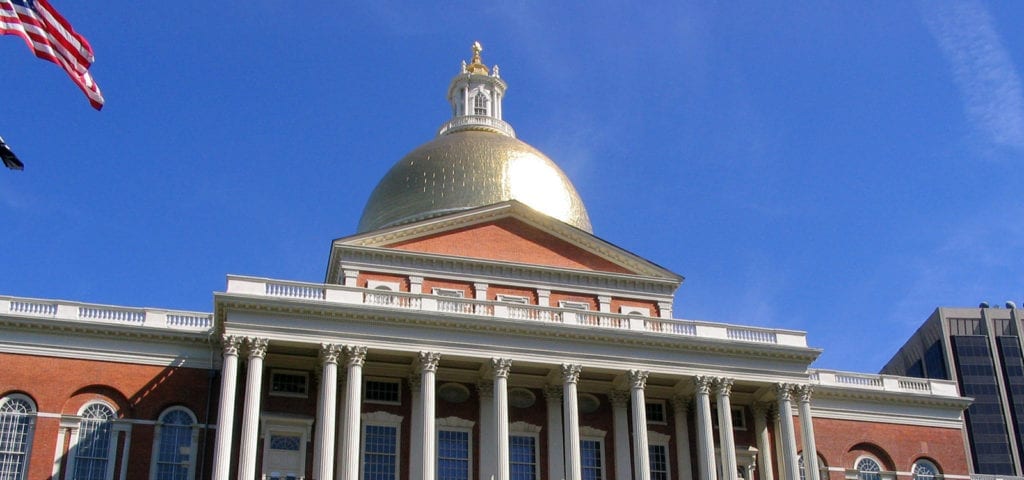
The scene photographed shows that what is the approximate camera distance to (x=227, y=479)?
39.8 metres

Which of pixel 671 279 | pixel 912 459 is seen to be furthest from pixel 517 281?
pixel 912 459

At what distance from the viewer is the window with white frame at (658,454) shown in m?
47.7

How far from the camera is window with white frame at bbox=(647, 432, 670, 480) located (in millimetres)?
47656

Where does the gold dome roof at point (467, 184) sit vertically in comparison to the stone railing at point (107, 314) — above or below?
above

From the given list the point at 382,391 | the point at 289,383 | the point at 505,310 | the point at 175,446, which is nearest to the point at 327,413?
the point at 289,383

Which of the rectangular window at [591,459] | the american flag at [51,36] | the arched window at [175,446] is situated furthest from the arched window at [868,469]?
the american flag at [51,36]

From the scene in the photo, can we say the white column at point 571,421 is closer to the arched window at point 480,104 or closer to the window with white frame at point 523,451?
the window with white frame at point 523,451

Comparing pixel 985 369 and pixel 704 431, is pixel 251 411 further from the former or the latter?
pixel 985 369

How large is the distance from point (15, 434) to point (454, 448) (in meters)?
15.3

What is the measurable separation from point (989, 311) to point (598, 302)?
7573cm

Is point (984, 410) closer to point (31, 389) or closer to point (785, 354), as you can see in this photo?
point (785, 354)

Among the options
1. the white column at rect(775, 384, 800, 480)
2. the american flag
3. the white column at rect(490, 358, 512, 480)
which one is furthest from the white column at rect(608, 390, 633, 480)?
the american flag

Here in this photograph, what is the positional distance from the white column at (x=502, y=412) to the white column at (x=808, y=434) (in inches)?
448

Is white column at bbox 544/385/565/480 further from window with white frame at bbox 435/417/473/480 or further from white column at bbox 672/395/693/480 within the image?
white column at bbox 672/395/693/480
